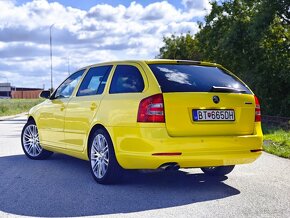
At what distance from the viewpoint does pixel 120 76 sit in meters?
7.05

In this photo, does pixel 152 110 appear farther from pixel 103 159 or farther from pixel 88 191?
pixel 88 191

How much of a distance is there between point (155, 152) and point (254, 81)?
22.7 m

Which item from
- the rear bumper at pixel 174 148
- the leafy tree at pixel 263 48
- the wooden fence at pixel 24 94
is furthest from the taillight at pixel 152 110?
the wooden fence at pixel 24 94

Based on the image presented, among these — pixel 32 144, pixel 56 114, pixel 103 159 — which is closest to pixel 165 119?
pixel 103 159

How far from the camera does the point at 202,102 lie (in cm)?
629

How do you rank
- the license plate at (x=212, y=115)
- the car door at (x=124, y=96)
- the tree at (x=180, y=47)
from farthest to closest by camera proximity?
the tree at (x=180, y=47) → the car door at (x=124, y=96) → the license plate at (x=212, y=115)

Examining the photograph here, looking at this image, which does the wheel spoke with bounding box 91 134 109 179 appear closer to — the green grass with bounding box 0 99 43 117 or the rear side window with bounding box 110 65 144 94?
the rear side window with bounding box 110 65 144 94

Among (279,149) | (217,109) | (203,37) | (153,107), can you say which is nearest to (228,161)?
(217,109)

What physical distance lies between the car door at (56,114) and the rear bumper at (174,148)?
1.87 meters

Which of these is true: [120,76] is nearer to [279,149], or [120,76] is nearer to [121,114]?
[121,114]

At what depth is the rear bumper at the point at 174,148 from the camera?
20.1ft

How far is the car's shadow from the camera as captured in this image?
220 inches

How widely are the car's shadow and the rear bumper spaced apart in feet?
1.25

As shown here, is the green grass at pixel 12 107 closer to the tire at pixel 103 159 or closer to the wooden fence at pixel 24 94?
the tire at pixel 103 159
